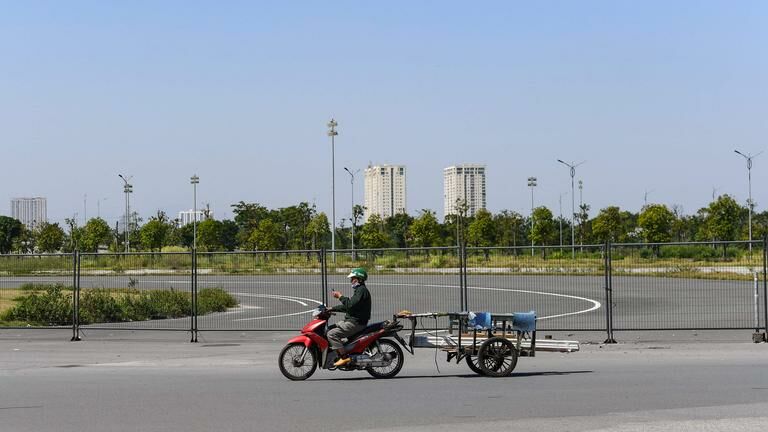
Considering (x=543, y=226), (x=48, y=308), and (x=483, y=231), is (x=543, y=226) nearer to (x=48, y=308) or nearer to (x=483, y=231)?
(x=483, y=231)

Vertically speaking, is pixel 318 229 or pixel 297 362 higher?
pixel 318 229

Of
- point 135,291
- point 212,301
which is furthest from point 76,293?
point 212,301

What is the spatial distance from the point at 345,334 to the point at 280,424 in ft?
14.0

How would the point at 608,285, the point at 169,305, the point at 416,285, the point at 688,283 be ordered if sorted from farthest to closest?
the point at 169,305
the point at 416,285
the point at 688,283
the point at 608,285

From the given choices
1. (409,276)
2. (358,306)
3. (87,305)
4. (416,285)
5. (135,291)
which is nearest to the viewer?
(358,306)

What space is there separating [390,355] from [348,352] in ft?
2.15

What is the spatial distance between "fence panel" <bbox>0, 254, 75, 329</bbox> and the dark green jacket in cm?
1396

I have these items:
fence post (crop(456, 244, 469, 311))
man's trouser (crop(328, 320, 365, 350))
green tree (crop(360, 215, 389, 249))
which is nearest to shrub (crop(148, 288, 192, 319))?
fence post (crop(456, 244, 469, 311))

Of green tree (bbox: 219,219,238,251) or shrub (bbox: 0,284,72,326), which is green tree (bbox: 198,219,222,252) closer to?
green tree (bbox: 219,219,238,251)

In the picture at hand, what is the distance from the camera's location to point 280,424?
34.5ft

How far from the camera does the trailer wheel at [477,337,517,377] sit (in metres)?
14.9

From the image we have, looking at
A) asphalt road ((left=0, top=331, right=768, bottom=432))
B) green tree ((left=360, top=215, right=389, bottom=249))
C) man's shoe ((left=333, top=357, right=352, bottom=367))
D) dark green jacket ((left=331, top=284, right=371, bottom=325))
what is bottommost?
asphalt road ((left=0, top=331, right=768, bottom=432))

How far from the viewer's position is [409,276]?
25.1 m

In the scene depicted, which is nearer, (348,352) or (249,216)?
(348,352)
